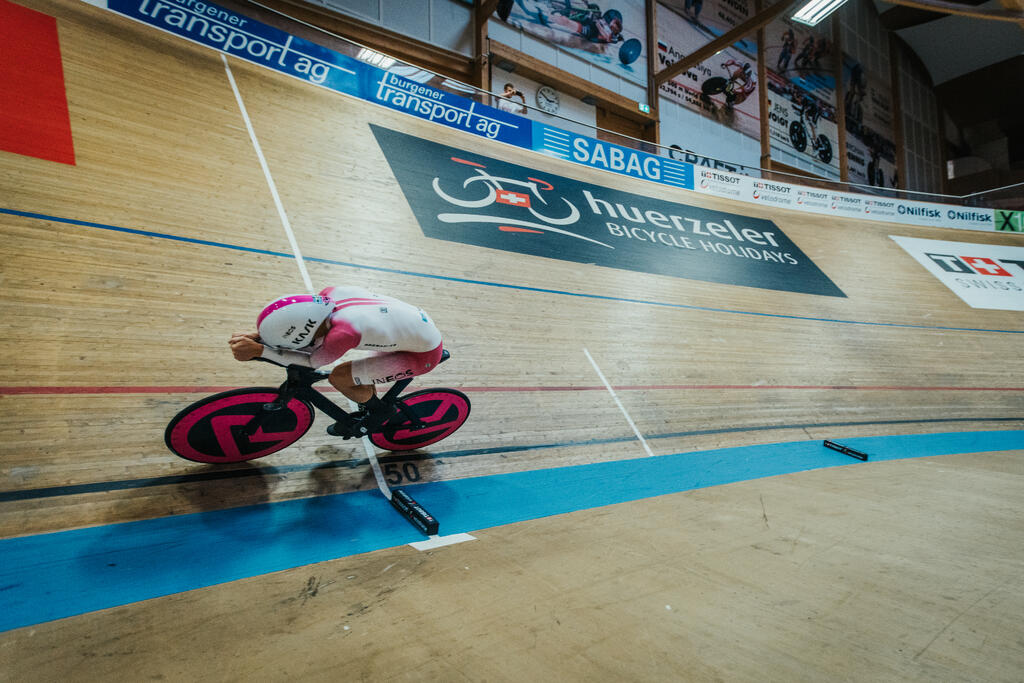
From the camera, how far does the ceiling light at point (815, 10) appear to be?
9.38 meters

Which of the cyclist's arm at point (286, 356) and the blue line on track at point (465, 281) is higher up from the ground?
the blue line on track at point (465, 281)

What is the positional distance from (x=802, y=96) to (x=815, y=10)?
790 centimetres

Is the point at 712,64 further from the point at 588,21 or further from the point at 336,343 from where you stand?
the point at 336,343

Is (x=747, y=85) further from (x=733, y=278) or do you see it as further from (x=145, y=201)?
(x=145, y=201)

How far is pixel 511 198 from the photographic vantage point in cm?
549

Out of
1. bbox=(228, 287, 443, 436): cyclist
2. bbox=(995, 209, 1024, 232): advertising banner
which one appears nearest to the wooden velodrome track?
bbox=(228, 287, 443, 436): cyclist

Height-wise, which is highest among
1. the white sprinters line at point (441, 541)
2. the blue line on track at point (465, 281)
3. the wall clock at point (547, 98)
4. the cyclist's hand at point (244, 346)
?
the wall clock at point (547, 98)

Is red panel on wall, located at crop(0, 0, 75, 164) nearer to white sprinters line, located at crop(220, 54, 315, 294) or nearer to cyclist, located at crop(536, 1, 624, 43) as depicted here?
white sprinters line, located at crop(220, 54, 315, 294)

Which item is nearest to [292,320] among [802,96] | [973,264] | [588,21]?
[973,264]

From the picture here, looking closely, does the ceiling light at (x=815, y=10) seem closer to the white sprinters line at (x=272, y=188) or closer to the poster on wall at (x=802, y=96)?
the poster on wall at (x=802, y=96)

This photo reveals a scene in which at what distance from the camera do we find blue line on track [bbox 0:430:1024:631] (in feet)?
4.69

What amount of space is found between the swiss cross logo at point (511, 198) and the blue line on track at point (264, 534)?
341 centimetres

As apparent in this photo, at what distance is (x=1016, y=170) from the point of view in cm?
1995

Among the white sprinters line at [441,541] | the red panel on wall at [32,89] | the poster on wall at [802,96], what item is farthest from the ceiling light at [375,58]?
the poster on wall at [802,96]
